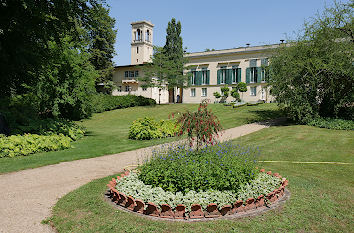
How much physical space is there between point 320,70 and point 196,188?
49.9 ft

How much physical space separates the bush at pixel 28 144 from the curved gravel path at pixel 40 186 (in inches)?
96.8

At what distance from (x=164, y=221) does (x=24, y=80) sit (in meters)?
13.0

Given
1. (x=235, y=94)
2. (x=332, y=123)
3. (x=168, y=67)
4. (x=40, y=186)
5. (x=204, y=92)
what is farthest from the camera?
(x=204, y=92)

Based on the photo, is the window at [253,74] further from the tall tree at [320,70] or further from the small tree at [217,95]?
the tall tree at [320,70]

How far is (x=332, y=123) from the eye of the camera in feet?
54.7

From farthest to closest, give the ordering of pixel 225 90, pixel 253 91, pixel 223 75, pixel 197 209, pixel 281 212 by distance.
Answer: pixel 223 75, pixel 225 90, pixel 253 91, pixel 281 212, pixel 197 209

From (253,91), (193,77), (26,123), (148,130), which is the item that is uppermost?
(193,77)

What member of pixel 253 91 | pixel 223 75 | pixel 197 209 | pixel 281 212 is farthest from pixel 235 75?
pixel 197 209

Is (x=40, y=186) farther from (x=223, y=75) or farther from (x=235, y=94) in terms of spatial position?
(x=223, y=75)

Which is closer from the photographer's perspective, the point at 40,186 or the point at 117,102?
the point at 40,186

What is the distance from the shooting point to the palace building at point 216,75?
3772 cm

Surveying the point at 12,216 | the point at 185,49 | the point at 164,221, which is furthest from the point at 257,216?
the point at 185,49

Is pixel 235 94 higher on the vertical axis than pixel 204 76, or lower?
lower

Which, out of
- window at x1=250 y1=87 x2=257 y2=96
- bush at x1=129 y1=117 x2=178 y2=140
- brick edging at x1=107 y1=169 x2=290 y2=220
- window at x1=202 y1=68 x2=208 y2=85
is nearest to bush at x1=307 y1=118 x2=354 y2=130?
bush at x1=129 y1=117 x2=178 y2=140
